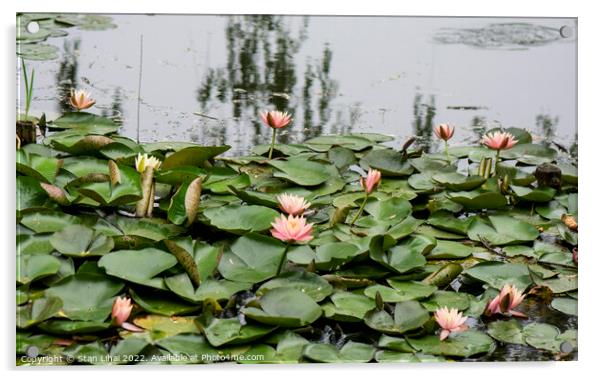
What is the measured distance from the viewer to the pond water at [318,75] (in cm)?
303

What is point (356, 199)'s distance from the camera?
311 centimetres

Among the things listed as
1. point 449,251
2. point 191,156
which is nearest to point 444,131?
point 449,251

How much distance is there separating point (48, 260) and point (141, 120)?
80cm

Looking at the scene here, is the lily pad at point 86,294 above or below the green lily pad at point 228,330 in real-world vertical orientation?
above

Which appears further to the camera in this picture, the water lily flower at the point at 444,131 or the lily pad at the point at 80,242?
the water lily flower at the point at 444,131

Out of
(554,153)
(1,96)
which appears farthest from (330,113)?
(1,96)

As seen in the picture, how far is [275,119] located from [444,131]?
1.87 feet

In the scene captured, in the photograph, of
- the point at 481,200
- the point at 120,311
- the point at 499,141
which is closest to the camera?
the point at 120,311

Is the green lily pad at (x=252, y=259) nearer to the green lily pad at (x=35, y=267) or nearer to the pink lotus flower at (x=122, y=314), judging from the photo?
the pink lotus flower at (x=122, y=314)

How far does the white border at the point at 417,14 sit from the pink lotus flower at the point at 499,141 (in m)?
0.28

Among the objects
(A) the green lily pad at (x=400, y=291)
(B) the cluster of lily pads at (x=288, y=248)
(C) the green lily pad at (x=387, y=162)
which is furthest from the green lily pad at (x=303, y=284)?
(C) the green lily pad at (x=387, y=162)

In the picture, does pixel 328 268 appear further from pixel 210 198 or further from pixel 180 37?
pixel 180 37

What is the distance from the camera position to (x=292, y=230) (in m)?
2.66

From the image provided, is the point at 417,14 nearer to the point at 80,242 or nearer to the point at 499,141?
the point at 499,141
